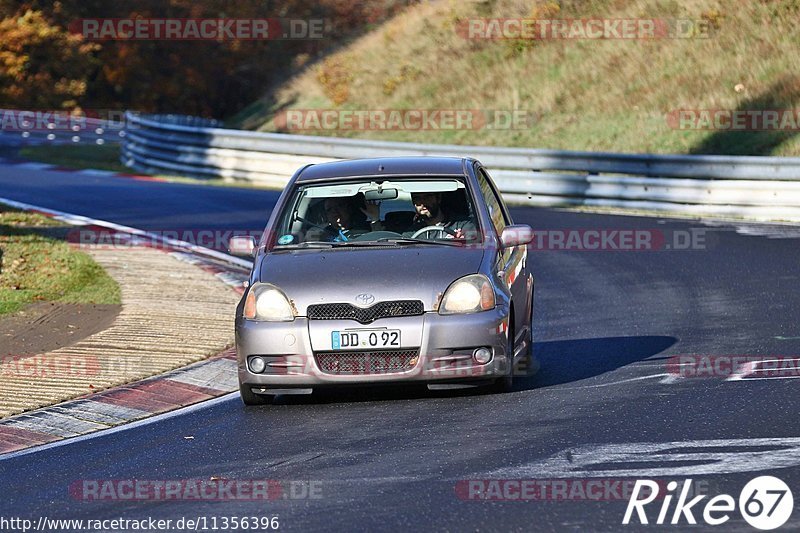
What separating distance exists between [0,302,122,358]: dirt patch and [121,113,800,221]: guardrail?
10.5 meters

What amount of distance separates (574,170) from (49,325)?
12.1 meters

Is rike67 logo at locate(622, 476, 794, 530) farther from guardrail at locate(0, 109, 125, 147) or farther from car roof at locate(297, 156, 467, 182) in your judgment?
guardrail at locate(0, 109, 125, 147)

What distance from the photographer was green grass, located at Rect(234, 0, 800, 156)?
26.9 metres

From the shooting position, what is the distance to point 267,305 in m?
9.02

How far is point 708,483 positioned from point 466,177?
404 centimetres

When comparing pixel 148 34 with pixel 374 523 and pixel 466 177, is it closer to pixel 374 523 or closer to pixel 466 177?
pixel 466 177

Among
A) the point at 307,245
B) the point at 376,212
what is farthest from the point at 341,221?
the point at 307,245

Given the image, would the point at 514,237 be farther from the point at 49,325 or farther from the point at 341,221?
the point at 49,325

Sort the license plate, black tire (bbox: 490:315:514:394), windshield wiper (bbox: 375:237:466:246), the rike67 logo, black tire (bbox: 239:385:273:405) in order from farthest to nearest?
windshield wiper (bbox: 375:237:466:246) → black tire (bbox: 239:385:273:405) → black tire (bbox: 490:315:514:394) → the license plate → the rike67 logo

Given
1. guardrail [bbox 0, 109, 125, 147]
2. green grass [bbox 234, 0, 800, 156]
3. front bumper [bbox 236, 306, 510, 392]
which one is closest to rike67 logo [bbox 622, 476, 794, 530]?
front bumper [bbox 236, 306, 510, 392]

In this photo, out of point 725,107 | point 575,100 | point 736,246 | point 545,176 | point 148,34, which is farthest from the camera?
point 148,34

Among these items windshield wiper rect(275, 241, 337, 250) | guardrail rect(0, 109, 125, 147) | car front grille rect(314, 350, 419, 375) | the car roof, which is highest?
guardrail rect(0, 109, 125, 147)

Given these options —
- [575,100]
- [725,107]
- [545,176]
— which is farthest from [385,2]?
[545,176]

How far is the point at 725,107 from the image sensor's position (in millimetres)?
26781
